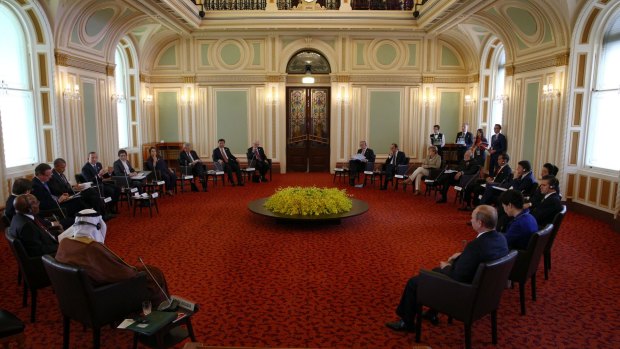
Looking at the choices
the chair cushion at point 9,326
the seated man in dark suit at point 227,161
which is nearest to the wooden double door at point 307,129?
the seated man in dark suit at point 227,161

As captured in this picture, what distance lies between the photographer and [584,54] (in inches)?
351

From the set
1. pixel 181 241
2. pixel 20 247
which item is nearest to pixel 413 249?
pixel 181 241

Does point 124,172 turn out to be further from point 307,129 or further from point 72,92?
point 307,129

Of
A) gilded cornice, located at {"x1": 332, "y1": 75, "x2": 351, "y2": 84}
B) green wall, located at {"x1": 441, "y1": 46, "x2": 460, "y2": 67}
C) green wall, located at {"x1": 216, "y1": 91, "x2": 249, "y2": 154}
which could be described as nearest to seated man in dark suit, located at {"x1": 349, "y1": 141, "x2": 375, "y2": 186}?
gilded cornice, located at {"x1": 332, "y1": 75, "x2": 351, "y2": 84}

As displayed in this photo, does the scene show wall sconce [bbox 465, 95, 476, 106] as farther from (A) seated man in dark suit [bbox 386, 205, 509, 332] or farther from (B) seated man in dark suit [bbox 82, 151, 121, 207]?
(A) seated man in dark suit [bbox 386, 205, 509, 332]

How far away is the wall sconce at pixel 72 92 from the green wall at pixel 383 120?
29.2 ft

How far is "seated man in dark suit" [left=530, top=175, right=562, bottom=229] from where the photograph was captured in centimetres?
519

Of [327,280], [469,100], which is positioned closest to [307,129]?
[469,100]

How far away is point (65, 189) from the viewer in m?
7.27

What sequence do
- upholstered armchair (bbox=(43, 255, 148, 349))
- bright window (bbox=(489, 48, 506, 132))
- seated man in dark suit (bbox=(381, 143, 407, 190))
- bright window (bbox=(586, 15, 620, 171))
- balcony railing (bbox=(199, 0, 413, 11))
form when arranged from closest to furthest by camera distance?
upholstered armchair (bbox=(43, 255, 148, 349)) < bright window (bbox=(586, 15, 620, 171)) < seated man in dark suit (bbox=(381, 143, 407, 190)) < bright window (bbox=(489, 48, 506, 132)) < balcony railing (bbox=(199, 0, 413, 11))

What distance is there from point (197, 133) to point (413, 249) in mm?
10213

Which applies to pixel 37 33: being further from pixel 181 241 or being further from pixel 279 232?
pixel 279 232

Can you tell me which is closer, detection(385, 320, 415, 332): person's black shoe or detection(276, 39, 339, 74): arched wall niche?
detection(385, 320, 415, 332): person's black shoe

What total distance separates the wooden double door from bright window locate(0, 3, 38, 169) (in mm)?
8053
